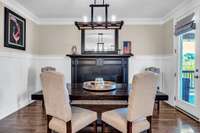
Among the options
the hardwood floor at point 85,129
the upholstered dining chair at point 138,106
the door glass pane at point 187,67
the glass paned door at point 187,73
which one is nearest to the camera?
the upholstered dining chair at point 138,106

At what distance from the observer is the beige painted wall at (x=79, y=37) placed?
19.5ft

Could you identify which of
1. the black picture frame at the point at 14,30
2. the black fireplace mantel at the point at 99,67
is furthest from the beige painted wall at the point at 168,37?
the black picture frame at the point at 14,30

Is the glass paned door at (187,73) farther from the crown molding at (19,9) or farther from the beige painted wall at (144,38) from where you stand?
the crown molding at (19,9)

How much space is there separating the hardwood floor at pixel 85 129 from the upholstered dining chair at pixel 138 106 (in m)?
0.87

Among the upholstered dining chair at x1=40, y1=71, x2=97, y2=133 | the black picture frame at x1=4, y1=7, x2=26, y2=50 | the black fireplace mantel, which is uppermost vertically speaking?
the black picture frame at x1=4, y1=7, x2=26, y2=50

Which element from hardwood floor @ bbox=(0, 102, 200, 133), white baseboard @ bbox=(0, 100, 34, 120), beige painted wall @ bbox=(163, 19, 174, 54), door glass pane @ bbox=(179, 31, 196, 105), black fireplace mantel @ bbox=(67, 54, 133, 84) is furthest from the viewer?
black fireplace mantel @ bbox=(67, 54, 133, 84)

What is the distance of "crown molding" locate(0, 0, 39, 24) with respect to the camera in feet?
13.1

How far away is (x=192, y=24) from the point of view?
3.94m

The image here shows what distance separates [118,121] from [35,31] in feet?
14.2

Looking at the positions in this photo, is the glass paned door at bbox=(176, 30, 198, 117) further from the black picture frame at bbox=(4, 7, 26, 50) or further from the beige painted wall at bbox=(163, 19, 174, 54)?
the black picture frame at bbox=(4, 7, 26, 50)

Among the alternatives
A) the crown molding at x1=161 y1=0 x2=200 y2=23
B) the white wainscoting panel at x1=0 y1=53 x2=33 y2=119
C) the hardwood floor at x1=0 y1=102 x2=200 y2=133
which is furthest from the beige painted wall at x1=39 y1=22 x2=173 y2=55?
the hardwood floor at x1=0 y1=102 x2=200 y2=133

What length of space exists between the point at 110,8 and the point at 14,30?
2.26 meters

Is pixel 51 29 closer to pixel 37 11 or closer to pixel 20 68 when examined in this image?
pixel 37 11

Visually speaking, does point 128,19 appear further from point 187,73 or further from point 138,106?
point 138,106
